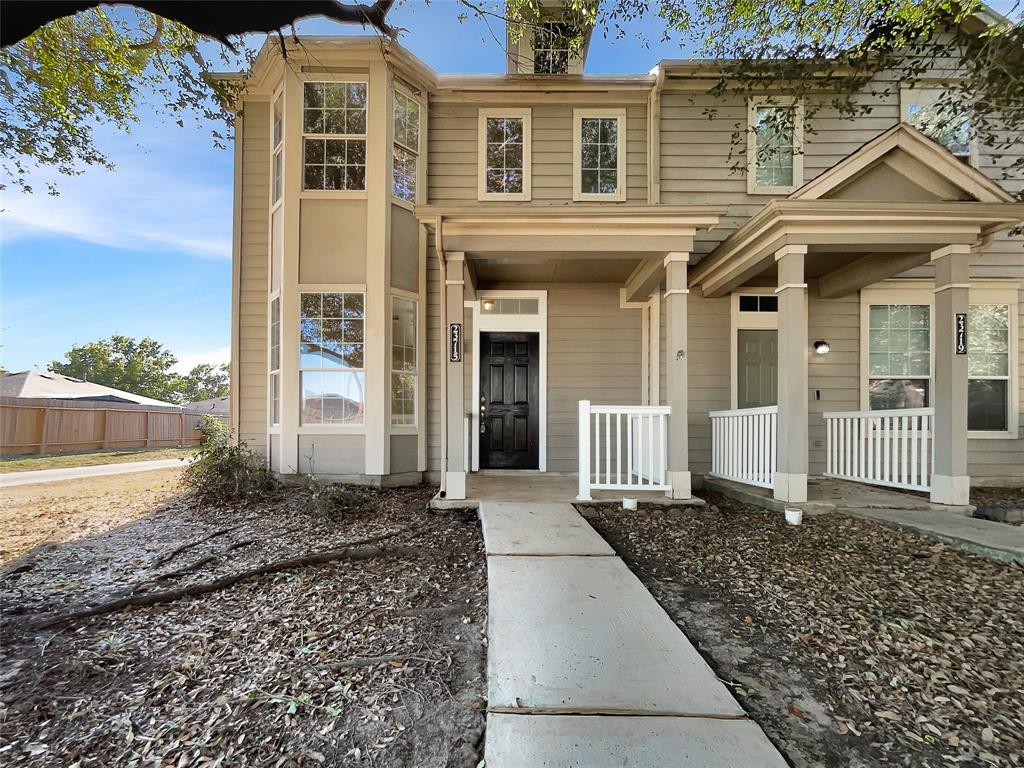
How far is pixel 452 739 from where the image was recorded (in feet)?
5.11

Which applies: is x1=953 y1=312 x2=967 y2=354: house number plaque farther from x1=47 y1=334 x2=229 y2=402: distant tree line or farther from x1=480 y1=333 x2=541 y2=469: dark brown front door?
x1=47 y1=334 x2=229 y2=402: distant tree line

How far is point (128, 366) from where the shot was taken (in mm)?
31984

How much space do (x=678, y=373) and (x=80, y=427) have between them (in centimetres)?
1381

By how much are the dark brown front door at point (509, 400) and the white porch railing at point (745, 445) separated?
2.21 metres

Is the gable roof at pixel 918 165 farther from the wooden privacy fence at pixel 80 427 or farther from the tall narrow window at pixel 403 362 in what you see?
the wooden privacy fence at pixel 80 427

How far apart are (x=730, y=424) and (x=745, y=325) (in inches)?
63.3

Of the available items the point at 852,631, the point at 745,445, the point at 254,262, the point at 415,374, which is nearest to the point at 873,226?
the point at 745,445

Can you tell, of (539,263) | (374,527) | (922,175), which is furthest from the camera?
(539,263)

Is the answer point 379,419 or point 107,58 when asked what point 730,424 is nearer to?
point 379,419

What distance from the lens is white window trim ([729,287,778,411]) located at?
6.10 metres

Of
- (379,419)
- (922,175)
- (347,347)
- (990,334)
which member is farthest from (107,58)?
(990,334)

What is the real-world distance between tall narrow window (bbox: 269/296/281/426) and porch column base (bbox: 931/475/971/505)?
694 cm

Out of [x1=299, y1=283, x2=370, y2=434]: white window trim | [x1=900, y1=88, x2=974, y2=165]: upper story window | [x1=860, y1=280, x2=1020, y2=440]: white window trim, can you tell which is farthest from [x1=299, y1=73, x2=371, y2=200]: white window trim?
[x1=900, y1=88, x2=974, y2=165]: upper story window

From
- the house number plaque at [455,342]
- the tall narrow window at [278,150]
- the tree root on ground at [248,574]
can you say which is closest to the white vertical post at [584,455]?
the house number plaque at [455,342]
